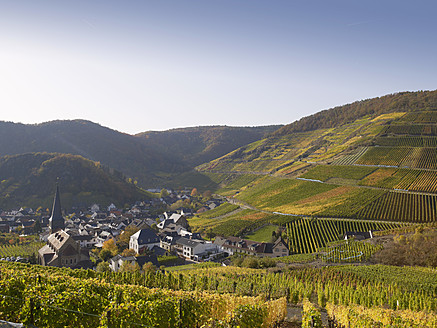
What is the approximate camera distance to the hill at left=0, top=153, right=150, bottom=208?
11400 cm

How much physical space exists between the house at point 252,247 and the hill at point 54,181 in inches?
2937

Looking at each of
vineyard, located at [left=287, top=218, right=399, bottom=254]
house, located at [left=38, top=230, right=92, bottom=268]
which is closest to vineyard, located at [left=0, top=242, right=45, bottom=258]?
house, located at [left=38, top=230, right=92, bottom=268]

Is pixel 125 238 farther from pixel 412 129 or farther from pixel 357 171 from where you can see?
pixel 412 129

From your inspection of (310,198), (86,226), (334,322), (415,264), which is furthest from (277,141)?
(334,322)

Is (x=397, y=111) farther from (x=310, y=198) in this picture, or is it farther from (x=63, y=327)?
(x=63, y=327)

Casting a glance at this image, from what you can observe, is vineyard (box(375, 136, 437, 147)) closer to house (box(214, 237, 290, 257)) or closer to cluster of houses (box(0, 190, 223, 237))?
cluster of houses (box(0, 190, 223, 237))

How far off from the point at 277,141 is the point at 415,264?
6061 inches

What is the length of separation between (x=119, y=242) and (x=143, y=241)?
693 centimetres

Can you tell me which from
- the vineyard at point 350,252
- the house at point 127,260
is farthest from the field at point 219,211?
the vineyard at point 350,252

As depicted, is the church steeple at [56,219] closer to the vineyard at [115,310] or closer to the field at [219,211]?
the field at [219,211]

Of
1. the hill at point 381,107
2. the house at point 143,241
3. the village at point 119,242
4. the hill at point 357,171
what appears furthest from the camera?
the hill at point 381,107

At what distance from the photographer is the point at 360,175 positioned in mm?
86625

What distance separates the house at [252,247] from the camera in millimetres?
54312

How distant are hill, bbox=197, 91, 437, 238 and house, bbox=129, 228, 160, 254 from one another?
24.1m
